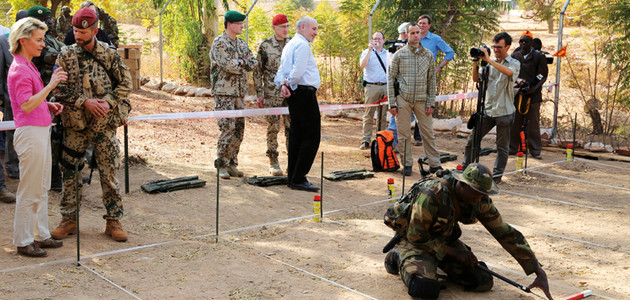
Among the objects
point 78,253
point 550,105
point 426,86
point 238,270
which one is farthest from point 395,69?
point 550,105

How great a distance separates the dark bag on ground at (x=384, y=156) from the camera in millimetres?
9195

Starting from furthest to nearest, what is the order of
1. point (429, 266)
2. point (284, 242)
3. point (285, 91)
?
point (285, 91) < point (284, 242) < point (429, 266)

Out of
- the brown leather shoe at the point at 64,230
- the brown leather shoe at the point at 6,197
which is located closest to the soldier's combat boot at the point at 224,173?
the brown leather shoe at the point at 6,197

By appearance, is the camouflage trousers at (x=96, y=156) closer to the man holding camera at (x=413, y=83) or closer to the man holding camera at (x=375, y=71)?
the man holding camera at (x=413, y=83)

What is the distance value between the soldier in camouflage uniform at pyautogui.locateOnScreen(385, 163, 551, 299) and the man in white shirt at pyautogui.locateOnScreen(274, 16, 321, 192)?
3.04m

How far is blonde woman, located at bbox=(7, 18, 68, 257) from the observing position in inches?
196

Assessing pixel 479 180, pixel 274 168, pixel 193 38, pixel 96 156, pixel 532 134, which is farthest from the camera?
pixel 193 38

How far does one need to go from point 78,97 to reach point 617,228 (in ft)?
17.8

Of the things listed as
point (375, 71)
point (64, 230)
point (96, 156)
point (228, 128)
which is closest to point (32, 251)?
point (64, 230)

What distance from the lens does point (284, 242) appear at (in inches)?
235

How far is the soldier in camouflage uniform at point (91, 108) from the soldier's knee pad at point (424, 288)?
264 cm

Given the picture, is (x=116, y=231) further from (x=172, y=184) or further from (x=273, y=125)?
(x=273, y=125)

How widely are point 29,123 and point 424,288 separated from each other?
326cm

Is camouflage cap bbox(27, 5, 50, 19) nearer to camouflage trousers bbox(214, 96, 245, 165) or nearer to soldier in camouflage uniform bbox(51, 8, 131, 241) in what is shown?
soldier in camouflage uniform bbox(51, 8, 131, 241)
